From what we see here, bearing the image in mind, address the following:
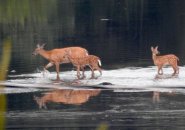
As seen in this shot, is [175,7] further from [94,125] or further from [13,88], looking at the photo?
[94,125]

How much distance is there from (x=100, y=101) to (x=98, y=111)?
115 centimetres

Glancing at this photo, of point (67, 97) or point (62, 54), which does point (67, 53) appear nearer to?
point (62, 54)

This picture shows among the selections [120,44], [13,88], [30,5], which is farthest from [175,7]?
[13,88]

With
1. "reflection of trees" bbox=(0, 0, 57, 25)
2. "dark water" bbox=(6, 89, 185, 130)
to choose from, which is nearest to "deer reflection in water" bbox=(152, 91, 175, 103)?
"dark water" bbox=(6, 89, 185, 130)

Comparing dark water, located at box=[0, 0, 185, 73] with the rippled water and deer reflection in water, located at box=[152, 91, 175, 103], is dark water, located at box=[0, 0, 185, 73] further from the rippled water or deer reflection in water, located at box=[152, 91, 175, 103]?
deer reflection in water, located at box=[152, 91, 175, 103]

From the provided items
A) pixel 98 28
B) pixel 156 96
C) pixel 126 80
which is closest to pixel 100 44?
pixel 98 28

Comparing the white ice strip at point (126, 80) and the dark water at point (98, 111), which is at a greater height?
the white ice strip at point (126, 80)

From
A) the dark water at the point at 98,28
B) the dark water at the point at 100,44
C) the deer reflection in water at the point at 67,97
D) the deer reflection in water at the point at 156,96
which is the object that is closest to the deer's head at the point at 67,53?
the dark water at the point at 100,44

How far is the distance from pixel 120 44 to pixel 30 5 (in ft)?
76.5

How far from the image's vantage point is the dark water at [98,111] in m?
10.9

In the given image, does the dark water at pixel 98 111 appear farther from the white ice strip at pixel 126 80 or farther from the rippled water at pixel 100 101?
the white ice strip at pixel 126 80

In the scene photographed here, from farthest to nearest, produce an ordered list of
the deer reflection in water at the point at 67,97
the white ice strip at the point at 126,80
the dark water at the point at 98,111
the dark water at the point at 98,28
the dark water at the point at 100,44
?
1. the dark water at the point at 98,28
2. the white ice strip at the point at 126,80
3. the deer reflection in water at the point at 67,97
4. the dark water at the point at 100,44
5. the dark water at the point at 98,111

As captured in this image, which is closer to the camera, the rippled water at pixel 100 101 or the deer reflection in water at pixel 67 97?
the rippled water at pixel 100 101

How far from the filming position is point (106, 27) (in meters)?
30.5
